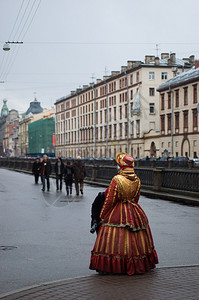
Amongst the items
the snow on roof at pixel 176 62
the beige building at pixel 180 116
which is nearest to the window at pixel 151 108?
the snow on roof at pixel 176 62

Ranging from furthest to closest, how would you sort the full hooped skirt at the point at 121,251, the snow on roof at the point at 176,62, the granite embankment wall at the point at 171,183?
the snow on roof at the point at 176,62 < the granite embankment wall at the point at 171,183 < the full hooped skirt at the point at 121,251

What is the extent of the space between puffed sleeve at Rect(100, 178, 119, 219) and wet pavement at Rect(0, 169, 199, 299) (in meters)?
1.07

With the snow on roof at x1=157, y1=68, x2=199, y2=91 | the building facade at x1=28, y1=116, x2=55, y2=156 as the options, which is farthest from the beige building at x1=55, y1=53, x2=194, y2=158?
the building facade at x1=28, y1=116, x2=55, y2=156

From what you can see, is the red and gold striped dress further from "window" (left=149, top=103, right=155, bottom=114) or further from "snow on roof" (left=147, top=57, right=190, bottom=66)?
"snow on roof" (left=147, top=57, right=190, bottom=66)

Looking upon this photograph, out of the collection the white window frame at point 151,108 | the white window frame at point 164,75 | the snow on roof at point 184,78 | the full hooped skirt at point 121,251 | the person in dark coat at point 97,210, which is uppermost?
the white window frame at point 164,75

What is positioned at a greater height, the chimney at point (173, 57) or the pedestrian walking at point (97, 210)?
the chimney at point (173, 57)

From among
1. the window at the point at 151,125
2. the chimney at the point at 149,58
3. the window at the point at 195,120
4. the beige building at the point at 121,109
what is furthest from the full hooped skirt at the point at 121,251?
the chimney at the point at 149,58

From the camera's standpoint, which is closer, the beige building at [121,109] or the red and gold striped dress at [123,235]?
the red and gold striped dress at [123,235]

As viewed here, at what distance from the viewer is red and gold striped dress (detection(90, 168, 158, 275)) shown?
6363mm

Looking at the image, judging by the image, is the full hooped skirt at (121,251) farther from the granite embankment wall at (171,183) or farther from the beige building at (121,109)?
the beige building at (121,109)

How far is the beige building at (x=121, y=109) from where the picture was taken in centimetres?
8044

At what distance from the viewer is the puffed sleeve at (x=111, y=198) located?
6488mm

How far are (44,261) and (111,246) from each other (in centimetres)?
202

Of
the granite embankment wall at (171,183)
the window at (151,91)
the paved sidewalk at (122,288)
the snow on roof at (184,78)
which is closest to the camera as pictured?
the paved sidewalk at (122,288)
